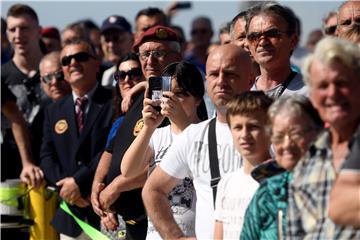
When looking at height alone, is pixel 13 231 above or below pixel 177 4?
below

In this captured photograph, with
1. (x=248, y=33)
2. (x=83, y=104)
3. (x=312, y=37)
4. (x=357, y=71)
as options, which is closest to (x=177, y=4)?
(x=312, y=37)

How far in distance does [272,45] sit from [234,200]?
154cm

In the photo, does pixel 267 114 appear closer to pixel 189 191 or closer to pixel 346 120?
pixel 346 120

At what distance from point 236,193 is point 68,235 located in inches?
149

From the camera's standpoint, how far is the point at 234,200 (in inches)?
216

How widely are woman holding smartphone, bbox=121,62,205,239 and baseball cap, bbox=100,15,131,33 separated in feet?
16.5

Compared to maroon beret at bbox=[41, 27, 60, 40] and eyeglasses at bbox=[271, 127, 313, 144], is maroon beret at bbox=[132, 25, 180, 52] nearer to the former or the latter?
eyeglasses at bbox=[271, 127, 313, 144]

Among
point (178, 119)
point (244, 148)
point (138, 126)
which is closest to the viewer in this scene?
point (244, 148)

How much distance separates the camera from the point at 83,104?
941cm

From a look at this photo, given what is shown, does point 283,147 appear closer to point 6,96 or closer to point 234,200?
point 234,200

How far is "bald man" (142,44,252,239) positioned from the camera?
236 inches

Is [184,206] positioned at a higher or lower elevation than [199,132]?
lower

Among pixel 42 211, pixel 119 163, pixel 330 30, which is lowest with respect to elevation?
pixel 42 211

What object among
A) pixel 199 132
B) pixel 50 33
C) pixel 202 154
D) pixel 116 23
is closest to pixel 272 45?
pixel 199 132
